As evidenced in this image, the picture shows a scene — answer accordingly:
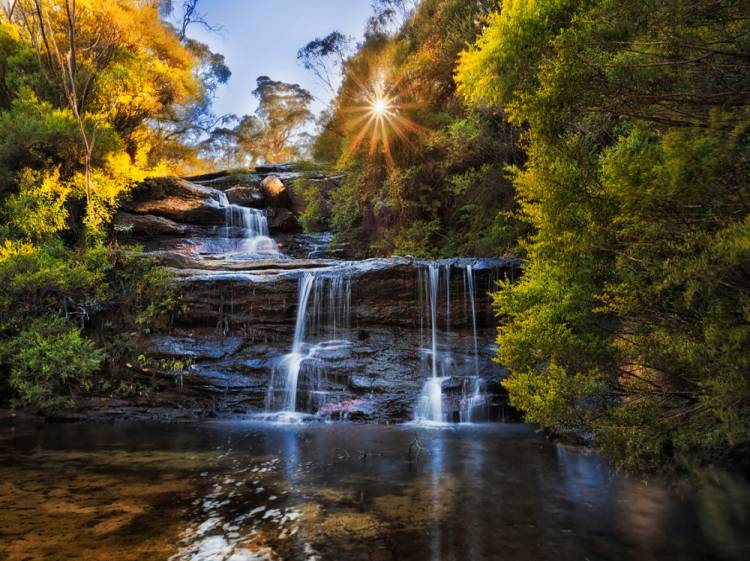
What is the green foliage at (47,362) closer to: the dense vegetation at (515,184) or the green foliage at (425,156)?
the dense vegetation at (515,184)

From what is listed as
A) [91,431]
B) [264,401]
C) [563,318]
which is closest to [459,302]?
[264,401]

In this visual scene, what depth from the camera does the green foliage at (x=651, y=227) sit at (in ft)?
10.8

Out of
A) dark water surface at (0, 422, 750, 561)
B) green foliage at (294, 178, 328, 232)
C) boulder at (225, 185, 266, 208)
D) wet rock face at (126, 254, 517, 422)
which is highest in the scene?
boulder at (225, 185, 266, 208)

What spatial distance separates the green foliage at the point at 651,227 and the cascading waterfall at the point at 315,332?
6.72 m

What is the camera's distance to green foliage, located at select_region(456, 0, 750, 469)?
3297 millimetres

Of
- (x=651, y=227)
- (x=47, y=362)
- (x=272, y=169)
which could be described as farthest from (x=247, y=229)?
(x=651, y=227)

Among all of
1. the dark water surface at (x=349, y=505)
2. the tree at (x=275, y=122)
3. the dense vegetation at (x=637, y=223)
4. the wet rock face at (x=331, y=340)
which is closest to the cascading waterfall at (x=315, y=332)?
the wet rock face at (x=331, y=340)

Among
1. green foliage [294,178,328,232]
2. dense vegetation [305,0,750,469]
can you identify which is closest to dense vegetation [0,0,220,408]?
green foliage [294,178,328,232]

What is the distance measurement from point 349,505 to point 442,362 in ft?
22.7

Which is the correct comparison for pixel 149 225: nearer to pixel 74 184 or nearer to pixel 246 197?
pixel 74 184

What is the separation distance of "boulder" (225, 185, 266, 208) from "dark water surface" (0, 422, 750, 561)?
1738cm

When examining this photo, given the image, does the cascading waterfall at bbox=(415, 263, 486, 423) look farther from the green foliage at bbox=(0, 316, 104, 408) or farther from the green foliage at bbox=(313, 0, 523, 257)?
the green foliage at bbox=(0, 316, 104, 408)

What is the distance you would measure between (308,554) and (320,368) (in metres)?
7.82

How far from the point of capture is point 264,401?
11.7 m
